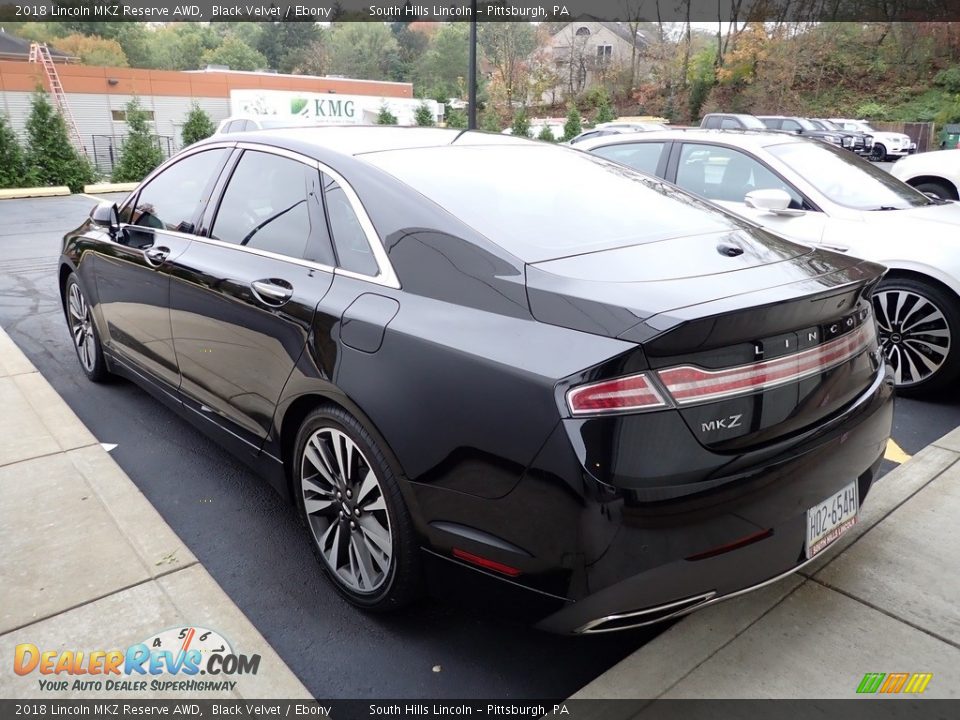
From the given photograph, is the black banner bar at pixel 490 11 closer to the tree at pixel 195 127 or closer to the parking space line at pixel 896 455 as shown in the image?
the tree at pixel 195 127

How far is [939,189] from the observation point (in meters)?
9.51

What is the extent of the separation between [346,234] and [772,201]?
3218mm

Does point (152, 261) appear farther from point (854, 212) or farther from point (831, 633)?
point (854, 212)

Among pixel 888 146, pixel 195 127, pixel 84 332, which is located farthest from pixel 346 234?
pixel 888 146

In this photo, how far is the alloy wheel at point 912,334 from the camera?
4.60 metres

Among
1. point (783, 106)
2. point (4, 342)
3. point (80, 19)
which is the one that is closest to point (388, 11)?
point (80, 19)

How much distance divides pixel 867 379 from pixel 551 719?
147 cm

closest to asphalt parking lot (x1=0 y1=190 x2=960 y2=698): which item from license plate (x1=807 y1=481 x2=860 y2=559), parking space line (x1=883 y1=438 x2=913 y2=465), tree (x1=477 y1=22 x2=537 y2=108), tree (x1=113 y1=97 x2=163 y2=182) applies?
parking space line (x1=883 y1=438 x2=913 y2=465)

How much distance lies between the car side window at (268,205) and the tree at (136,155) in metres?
19.5

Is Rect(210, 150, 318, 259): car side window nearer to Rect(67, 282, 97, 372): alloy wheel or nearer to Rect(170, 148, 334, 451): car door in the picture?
Rect(170, 148, 334, 451): car door

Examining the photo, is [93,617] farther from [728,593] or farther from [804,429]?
[804,429]

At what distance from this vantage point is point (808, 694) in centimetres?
222

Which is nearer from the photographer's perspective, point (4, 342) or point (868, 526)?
point (868, 526)

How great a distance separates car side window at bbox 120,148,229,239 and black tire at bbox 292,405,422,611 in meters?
1.51
